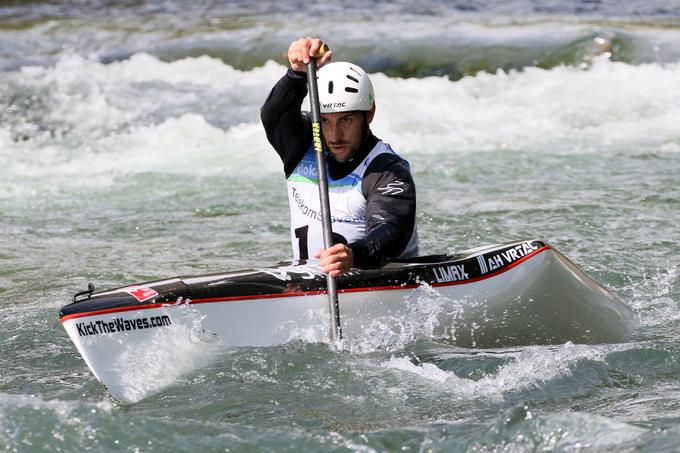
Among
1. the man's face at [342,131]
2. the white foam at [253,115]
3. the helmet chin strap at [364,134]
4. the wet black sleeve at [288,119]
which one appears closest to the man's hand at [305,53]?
the wet black sleeve at [288,119]

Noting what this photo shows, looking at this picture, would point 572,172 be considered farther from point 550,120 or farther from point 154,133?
point 154,133

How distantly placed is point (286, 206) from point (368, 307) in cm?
463

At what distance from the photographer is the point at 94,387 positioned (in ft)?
17.0

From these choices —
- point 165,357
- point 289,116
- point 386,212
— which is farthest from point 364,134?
point 165,357

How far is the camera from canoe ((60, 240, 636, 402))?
192 inches

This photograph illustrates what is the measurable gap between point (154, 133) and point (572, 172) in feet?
A: 16.5

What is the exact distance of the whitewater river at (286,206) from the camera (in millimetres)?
4578

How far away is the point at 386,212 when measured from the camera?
5.42m

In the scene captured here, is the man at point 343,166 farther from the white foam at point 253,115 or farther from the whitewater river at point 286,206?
the white foam at point 253,115

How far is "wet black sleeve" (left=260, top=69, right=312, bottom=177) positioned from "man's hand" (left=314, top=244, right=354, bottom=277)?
1.00 metres

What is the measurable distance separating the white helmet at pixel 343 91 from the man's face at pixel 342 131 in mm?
49

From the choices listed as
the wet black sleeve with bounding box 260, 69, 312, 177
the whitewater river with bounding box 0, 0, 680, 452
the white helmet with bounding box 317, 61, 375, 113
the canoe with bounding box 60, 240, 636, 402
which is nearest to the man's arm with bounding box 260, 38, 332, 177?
the wet black sleeve with bounding box 260, 69, 312, 177

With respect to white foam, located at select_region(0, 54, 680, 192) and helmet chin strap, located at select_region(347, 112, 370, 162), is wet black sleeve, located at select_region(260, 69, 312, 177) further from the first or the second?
white foam, located at select_region(0, 54, 680, 192)

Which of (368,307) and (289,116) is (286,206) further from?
(368,307)
